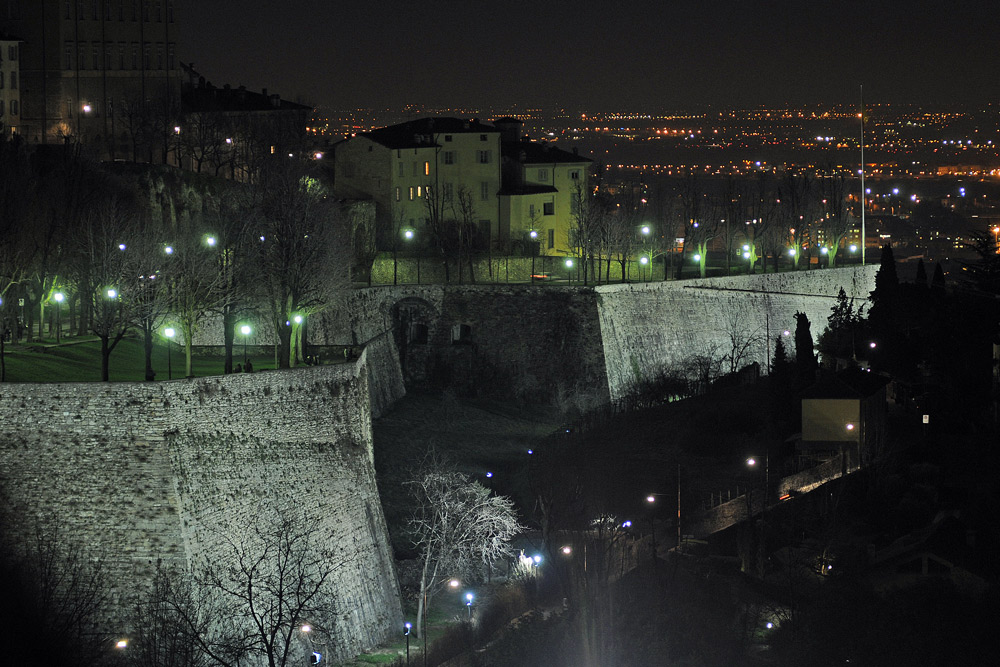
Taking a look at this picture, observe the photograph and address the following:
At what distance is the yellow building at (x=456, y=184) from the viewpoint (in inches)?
3027

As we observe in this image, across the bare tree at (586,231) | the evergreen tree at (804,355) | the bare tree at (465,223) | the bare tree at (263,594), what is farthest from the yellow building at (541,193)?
the bare tree at (263,594)

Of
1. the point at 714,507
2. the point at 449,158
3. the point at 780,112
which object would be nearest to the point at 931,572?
the point at 714,507

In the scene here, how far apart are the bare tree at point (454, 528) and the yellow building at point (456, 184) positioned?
3046 cm

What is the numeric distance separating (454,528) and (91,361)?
10.6 m

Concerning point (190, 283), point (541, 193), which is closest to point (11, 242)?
point (190, 283)

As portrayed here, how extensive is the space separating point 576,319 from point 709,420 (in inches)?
317

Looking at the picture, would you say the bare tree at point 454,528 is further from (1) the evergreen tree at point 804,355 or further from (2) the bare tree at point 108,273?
(1) the evergreen tree at point 804,355

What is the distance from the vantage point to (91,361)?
4325cm

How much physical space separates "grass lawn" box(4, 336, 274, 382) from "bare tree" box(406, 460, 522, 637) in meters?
6.01

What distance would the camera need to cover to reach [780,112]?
551ft

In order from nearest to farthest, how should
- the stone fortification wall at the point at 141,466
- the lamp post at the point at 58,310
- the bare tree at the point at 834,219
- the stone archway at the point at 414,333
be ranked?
the stone fortification wall at the point at 141,466, the lamp post at the point at 58,310, the stone archway at the point at 414,333, the bare tree at the point at 834,219

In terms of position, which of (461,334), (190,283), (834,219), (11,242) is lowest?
(461,334)

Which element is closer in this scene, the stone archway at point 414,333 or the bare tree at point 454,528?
the bare tree at point 454,528

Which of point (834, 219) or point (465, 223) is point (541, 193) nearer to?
point (465, 223)
